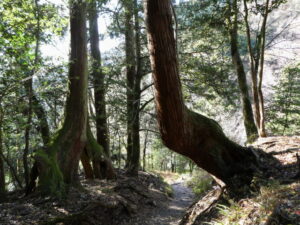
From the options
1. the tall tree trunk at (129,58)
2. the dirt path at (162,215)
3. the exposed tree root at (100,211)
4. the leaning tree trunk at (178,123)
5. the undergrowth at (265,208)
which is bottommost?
the dirt path at (162,215)

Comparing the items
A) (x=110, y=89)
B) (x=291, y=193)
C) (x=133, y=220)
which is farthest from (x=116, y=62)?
(x=291, y=193)

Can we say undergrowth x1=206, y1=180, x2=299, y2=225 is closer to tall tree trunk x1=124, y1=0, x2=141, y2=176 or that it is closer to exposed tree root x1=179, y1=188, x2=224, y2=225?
exposed tree root x1=179, y1=188, x2=224, y2=225

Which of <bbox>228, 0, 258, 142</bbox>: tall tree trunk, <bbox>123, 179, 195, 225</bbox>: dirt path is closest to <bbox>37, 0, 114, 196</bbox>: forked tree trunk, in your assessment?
<bbox>123, 179, 195, 225</bbox>: dirt path

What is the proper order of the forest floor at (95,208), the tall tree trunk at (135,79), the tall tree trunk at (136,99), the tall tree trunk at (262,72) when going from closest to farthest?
the forest floor at (95,208)
the tall tree trunk at (262,72)
the tall tree trunk at (135,79)
the tall tree trunk at (136,99)

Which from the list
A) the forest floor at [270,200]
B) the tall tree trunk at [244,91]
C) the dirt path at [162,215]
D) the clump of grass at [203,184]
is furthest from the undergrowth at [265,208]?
the clump of grass at [203,184]

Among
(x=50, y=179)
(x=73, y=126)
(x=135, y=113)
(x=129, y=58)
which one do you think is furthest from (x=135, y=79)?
(x=50, y=179)

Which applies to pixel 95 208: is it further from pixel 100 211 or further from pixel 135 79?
pixel 135 79

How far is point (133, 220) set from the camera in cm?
686

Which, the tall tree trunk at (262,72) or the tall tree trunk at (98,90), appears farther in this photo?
the tall tree trunk at (98,90)

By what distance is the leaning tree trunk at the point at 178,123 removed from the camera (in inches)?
134

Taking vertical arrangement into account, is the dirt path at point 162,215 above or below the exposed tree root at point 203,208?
below

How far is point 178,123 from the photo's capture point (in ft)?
13.5

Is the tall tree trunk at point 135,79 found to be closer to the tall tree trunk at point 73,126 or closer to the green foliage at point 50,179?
the tall tree trunk at point 73,126

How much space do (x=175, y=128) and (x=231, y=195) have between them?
202 centimetres
